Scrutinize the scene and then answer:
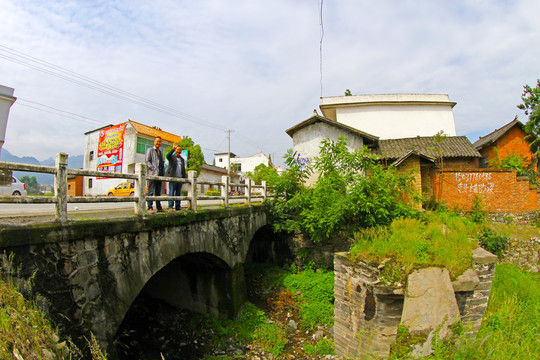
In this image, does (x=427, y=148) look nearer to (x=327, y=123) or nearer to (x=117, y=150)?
(x=327, y=123)

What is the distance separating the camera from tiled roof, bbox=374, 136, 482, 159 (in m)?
14.6

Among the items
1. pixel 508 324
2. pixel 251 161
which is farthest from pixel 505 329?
pixel 251 161

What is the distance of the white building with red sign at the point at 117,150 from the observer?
1036 inches

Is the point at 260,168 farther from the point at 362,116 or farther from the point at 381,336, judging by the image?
the point at 381,336

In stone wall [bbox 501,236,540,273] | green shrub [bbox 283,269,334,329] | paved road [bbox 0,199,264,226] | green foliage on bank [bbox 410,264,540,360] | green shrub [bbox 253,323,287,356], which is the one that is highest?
paved road [bbox 0,199,264,226]

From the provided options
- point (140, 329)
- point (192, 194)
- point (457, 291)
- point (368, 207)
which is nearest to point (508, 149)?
point (368, 207)

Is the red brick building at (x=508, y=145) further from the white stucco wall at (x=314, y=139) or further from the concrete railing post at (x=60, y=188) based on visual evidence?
the concrete railing post at (x=60, y=188)

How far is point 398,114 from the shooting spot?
21.2m

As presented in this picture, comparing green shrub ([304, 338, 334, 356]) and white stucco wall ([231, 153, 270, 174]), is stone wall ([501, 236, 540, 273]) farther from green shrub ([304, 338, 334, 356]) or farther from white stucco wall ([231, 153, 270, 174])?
white stucco wall ([231, 153, 270, 174])

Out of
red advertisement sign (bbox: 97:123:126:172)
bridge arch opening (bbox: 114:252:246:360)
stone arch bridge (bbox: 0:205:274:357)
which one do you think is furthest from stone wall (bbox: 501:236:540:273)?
red advertisement sign (bbox: 97:123:126:172)

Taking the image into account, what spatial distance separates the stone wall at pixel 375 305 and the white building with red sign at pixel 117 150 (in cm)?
2318

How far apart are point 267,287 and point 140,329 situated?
4.74 meters

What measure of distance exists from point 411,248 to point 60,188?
284 inches

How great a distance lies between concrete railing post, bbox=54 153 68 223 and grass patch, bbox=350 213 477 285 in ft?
20.6
